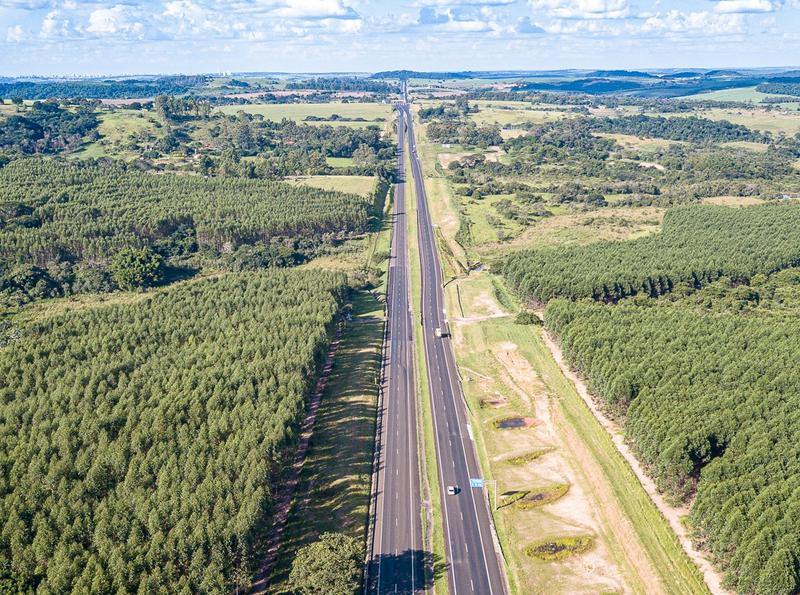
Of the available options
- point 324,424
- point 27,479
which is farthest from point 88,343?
point 324,424

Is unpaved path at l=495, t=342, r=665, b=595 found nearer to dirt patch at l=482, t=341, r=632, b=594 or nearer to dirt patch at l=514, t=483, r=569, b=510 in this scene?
dirt patch at l=482, t=341, r=632, b=594

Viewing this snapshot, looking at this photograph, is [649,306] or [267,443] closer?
[267,443]

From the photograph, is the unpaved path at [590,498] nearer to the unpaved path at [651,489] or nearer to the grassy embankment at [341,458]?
the unpaved path at [651,489]

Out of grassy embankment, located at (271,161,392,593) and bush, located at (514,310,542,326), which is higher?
bush, located at (514,310,542,326)

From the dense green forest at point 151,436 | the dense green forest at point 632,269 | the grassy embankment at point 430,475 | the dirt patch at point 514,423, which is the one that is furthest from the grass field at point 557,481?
the dense green forest at point 151,436

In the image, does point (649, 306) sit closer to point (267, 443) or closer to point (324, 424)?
point (324, 424)

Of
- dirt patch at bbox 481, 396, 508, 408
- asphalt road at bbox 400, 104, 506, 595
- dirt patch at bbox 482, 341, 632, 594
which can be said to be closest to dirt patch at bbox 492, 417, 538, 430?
dirt patch at bbox 482, 341, 632, 594
